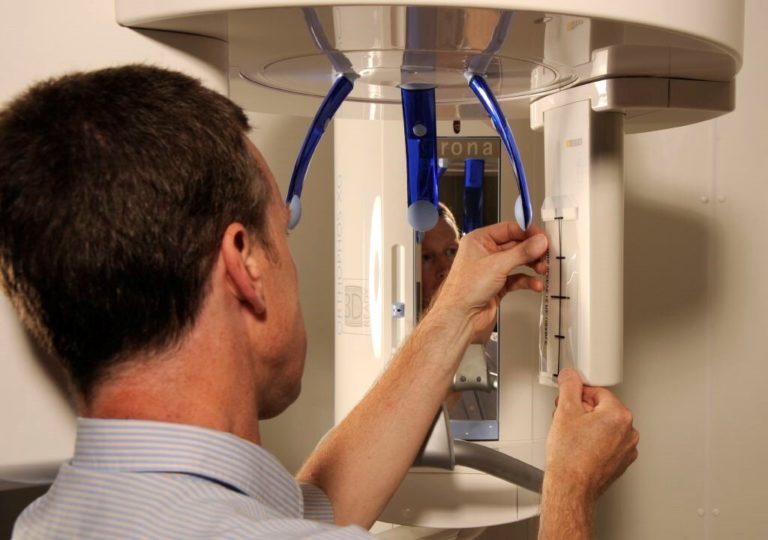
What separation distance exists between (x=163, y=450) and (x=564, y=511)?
1.45ft

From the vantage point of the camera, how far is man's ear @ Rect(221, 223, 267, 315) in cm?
61

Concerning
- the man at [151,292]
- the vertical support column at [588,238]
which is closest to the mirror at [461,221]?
the vertical support column at [588,238]

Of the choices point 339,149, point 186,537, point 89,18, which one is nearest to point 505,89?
point 339,149

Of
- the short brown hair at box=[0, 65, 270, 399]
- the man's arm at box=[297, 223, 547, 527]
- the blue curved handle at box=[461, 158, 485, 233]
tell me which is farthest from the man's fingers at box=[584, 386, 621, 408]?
the short brown hair at box=[0, 65, 270, 399]

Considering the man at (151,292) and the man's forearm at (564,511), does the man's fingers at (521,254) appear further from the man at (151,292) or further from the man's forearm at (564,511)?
the man at (151,292)

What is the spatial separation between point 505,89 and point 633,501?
95 cm

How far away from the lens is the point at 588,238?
90 centimetres

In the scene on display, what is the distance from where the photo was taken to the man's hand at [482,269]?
1.00 meters

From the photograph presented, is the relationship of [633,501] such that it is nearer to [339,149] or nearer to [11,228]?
[339,149]

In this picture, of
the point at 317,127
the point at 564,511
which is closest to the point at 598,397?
the point at 564,511

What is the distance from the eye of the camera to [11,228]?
58 centimetres

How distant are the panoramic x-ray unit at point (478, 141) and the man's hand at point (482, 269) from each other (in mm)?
43

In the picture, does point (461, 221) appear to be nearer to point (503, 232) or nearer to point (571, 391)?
point (503, 232)

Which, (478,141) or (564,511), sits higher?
(478,141)
